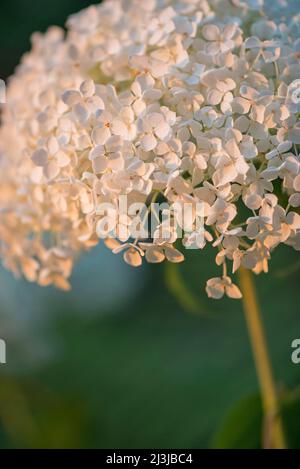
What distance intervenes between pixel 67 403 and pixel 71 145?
2.44 feet

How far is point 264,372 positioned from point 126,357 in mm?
572

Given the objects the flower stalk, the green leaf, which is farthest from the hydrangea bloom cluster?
the green leaf

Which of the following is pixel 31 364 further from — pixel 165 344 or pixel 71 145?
pixel 71 145

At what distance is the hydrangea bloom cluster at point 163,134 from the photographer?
59cm

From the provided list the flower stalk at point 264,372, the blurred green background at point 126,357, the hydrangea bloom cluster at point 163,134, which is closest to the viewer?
the hydrangea bloom cluster at point 163,134

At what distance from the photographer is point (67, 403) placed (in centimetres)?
125

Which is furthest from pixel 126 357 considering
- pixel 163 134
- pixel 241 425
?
pixel 163 134

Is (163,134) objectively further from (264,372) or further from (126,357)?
Result: (126,357)

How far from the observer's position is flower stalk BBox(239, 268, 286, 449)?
0.74 m

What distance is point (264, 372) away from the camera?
2.56 ft

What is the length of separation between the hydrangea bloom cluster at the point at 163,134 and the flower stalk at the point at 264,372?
0.09m

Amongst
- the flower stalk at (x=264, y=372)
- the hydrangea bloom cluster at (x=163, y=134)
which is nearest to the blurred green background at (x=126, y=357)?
the flower stalk at (x=264, y=372)

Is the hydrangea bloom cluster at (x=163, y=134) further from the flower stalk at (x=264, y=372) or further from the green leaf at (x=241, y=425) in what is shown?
the green leaf at (x=241, y=425)

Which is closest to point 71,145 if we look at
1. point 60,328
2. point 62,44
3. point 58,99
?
point 58,99
